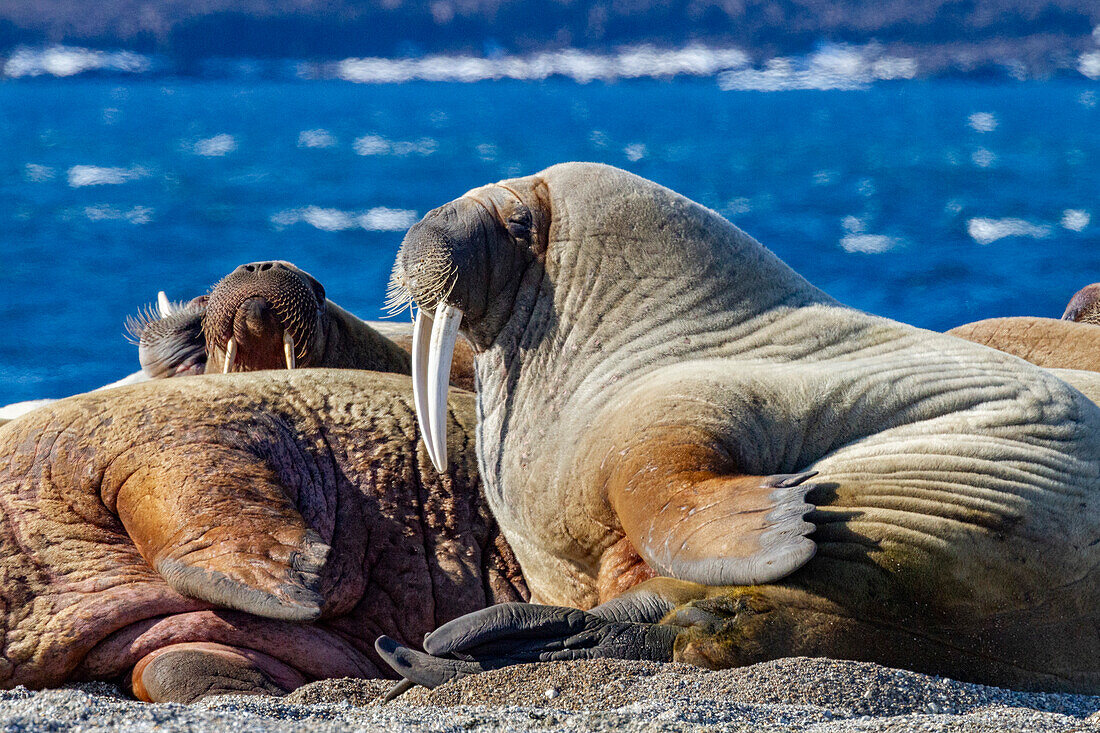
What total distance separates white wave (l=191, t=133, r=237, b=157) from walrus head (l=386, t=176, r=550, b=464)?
19.7m

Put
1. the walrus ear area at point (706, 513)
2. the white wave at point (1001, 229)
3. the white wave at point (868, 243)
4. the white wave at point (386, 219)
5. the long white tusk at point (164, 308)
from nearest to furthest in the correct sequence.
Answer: the walrus ear area at point (706, 513) → the long white tusk at point (164, 308) → the white wave at point (868, 243) → the white wave at point (1001, 229) → the white wave at point (386, 219)

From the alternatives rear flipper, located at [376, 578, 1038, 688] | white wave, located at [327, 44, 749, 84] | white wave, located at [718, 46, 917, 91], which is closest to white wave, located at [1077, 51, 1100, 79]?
white wave, located at [718, 46, 917, 91]

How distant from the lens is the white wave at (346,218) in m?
19.9

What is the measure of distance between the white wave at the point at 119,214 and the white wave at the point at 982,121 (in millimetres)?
15333

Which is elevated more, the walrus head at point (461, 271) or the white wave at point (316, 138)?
the walrus head at point (461, 271)

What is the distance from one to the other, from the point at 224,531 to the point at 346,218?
16900 millimetres

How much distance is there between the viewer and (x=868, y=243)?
19.4 metres

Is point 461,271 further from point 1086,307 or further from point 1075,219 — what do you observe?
point 1075,219

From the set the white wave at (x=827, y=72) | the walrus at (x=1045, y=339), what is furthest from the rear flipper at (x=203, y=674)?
the white wave at (x=827, y=72)

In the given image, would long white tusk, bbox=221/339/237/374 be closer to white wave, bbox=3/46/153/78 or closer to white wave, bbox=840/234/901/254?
white wave, bbox=840/234/901/254

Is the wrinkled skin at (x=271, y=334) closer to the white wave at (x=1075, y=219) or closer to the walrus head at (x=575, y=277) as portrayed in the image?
the walrus head at (x=575, y=277)

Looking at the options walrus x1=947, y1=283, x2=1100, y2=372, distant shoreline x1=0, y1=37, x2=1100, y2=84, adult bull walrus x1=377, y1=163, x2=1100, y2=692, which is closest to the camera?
adult bull walrus x1=377, y1=163, x2=1100, y2=692

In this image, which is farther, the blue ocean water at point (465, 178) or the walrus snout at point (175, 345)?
the blue ocean water at point (465, 178)

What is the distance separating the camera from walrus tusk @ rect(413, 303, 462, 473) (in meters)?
3.82
